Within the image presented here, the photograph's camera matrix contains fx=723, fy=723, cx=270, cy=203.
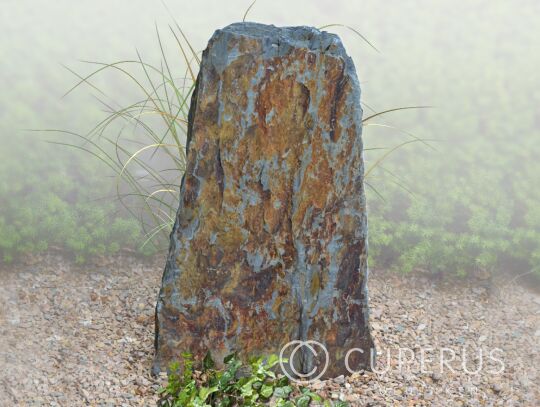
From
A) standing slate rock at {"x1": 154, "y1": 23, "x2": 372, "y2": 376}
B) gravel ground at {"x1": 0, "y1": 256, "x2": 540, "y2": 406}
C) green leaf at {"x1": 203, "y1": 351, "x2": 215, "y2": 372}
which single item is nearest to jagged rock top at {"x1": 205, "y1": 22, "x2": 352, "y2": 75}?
standing slate rock at {"x1": 154, "y1": 23, "x2": 372, "y2": 376}

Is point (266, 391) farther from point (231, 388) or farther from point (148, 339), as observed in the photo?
point (148, 339)

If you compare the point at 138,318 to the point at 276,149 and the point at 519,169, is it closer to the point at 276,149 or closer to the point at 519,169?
the point at 276,149

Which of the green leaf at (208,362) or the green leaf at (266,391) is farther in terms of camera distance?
the green leaf at (208,362)

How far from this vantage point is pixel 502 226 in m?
4.84

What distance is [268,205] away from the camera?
317cm

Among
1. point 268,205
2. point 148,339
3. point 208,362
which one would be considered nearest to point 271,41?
Result: point 268,205

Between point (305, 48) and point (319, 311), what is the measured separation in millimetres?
1193

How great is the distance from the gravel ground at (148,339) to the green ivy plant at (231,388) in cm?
25

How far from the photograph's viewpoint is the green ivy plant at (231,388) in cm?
301

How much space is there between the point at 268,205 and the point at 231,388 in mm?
800

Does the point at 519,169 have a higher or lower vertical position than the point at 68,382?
higher

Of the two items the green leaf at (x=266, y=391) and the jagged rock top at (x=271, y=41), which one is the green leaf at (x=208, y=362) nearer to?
the green leaf at (x=266, y=391)

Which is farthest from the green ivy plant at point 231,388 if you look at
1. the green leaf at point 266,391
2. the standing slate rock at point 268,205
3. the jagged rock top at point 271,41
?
the jagged rock top at point 271,41

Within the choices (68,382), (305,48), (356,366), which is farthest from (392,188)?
(68,382)
